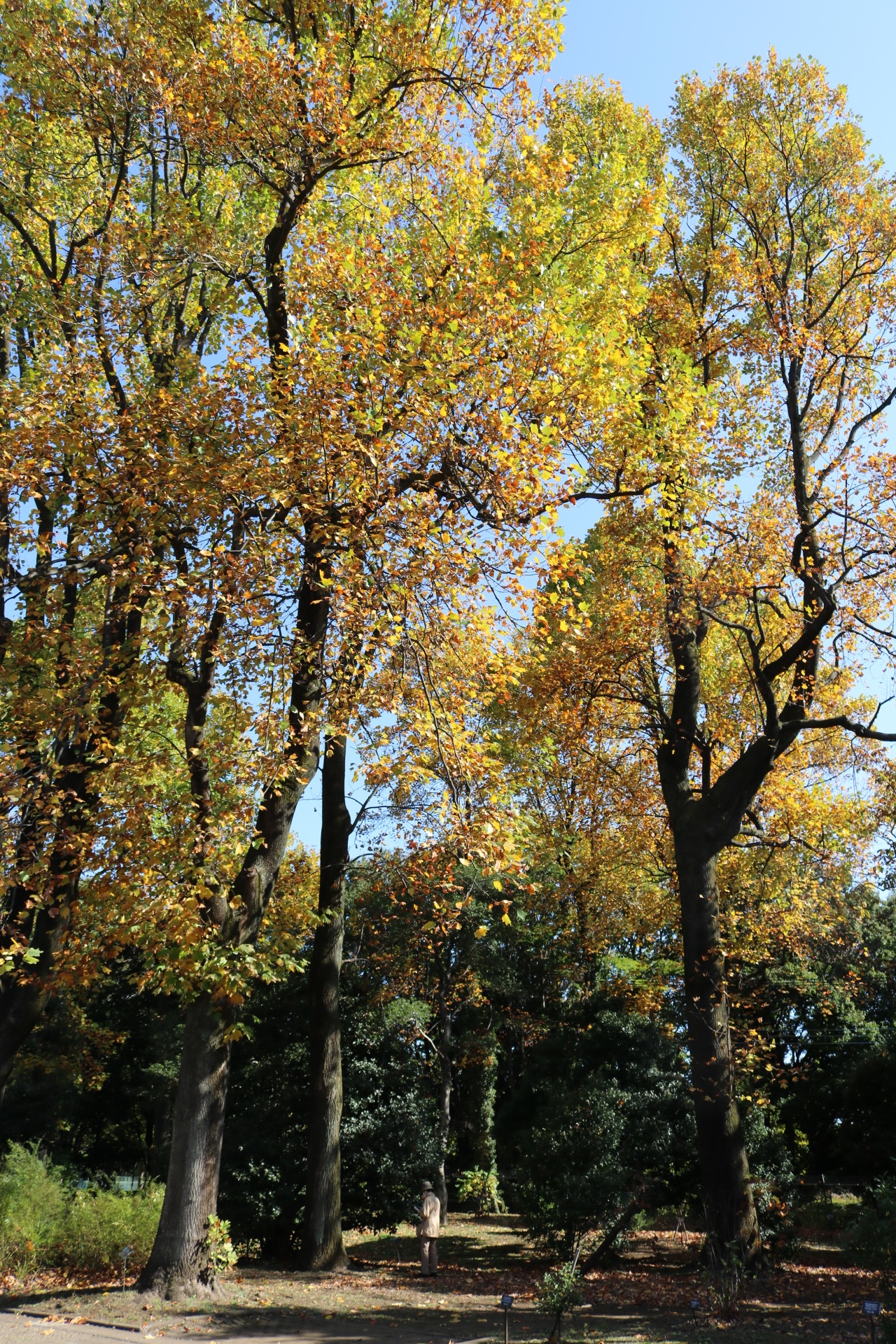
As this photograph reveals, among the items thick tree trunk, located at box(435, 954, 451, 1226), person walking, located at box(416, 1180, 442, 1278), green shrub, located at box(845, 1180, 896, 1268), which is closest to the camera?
green shrub, located at box(845, 1180, 896, 1268)

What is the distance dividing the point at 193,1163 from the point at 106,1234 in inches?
156

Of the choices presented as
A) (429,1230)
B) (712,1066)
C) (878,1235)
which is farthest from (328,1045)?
(878,1235)

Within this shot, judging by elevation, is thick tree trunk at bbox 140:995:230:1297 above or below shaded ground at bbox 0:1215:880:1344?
above

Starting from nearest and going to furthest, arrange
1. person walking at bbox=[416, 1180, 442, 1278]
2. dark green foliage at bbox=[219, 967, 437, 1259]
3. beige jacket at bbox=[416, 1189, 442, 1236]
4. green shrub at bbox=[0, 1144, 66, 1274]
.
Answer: green shrub at bbox=[0, 1144, 66, 1274] < person walking at bbox=[416, 1180, 442, 1278] < beige jacket at bbox=[416, 1189, 442, 1236] < dark green foliage at bbox=[219, 967, 437, 1259]

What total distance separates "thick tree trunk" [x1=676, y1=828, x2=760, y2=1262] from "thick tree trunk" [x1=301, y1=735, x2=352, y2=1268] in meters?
4.42

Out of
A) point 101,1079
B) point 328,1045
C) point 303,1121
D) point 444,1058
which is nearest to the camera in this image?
point 328,1045

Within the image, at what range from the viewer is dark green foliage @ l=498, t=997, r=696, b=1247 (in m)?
11.9

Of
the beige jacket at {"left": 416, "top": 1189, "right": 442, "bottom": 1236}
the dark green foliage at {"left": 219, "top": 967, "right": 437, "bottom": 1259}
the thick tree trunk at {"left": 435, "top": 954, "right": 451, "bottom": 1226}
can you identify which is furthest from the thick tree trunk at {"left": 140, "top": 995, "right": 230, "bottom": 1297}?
the thick tree trunk at {"left": 435, "top": 954, "right": 451, "bottom": 1226}

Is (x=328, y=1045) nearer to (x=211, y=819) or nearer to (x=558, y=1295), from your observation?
(x=558, y=1295)

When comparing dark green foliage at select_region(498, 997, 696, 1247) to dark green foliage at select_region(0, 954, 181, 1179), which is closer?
dark green foliage at select_region(498, 997, 696, 1247)

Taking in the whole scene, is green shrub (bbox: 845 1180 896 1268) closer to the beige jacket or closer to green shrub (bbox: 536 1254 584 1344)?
green shrub (bbox: 536 1254 584 1344)

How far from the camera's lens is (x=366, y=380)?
7016 mm

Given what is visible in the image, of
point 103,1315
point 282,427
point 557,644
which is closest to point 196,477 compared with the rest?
point 282,427

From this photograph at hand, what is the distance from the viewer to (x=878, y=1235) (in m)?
7.93
